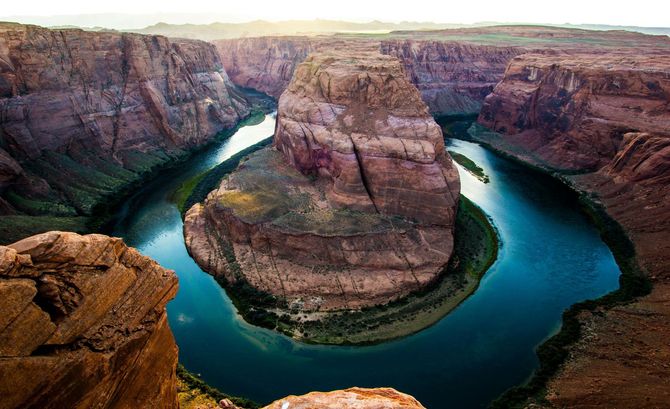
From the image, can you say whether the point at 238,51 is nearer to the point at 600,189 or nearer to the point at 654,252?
the point at 600,189

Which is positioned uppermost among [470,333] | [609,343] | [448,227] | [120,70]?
[120,70]

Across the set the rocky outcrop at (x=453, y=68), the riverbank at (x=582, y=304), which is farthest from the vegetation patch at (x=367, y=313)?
the rocky outcrop at (x=453, y=68)

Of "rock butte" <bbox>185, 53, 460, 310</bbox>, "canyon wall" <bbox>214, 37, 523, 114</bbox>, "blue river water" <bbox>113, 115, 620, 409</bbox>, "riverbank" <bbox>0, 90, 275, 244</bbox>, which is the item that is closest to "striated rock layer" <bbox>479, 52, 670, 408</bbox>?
"blue river water" <bbox>113, 115, 620, 409</bbox>

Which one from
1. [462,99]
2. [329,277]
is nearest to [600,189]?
[329,277]

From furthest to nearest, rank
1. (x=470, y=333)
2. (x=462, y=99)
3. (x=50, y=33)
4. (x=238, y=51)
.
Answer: (x=238, y=51)
(x=462, y=99)
(x=50, y=33)
(x=470, y=333)

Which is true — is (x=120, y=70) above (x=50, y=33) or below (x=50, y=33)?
below

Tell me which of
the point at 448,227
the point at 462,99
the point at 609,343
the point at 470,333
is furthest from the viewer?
the point at 462,99

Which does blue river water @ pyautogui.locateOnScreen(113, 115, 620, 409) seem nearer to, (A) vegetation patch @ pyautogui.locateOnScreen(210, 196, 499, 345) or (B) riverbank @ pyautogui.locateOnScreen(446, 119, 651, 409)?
(A) vegetation patch @ pyautogui.locateOnScreen(210, 196, 499, 345)
